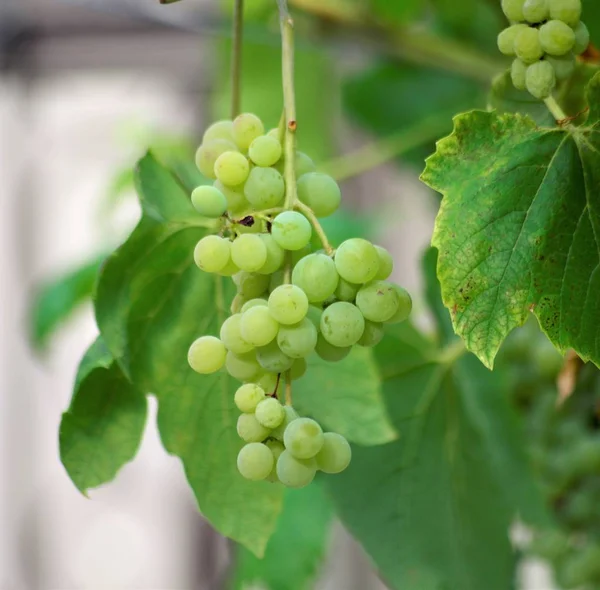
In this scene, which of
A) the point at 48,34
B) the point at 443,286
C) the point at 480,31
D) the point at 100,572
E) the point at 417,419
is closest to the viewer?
the point at 443,286

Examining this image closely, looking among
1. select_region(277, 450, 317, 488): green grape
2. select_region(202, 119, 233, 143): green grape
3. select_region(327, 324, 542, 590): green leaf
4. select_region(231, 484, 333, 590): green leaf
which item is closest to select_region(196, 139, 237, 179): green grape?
select_region(202, 119, 233, 143): green grape

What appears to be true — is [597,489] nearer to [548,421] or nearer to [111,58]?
[548,421]

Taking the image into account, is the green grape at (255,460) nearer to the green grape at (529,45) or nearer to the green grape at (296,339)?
the green grape at (296,339)

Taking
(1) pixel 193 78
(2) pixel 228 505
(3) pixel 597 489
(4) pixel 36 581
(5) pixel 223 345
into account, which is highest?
(5) pixel 223 345

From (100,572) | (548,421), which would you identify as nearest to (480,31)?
(548,421)

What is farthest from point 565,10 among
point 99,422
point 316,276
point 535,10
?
point 99,422

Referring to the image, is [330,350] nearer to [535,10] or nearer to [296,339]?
[296,339]

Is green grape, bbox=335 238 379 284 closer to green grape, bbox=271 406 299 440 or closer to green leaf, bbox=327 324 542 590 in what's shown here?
green grape, bbox=271 406 299 440
